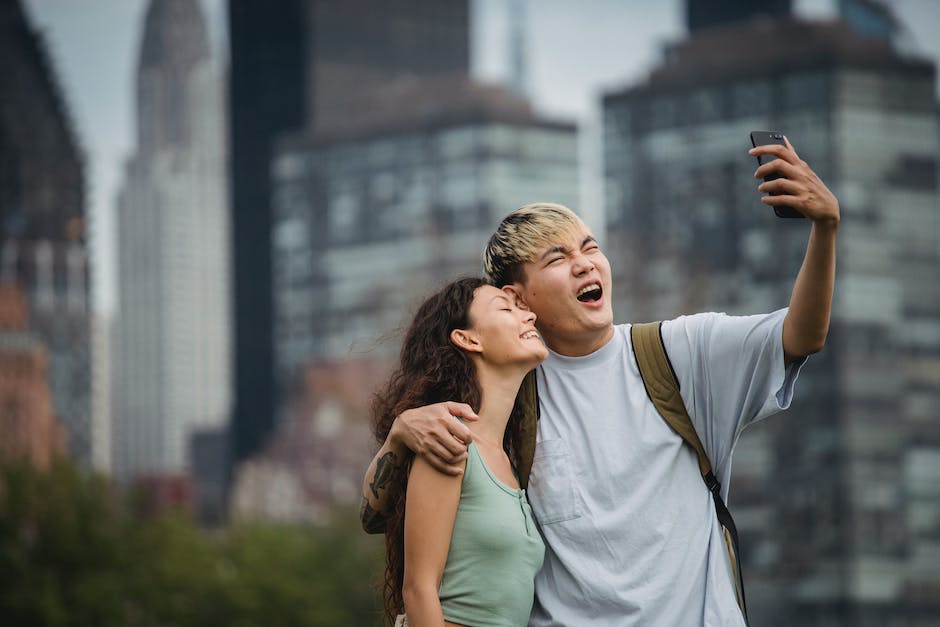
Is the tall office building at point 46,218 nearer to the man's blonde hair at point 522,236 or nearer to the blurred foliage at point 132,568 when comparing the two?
the blurred foliage at point 132,568

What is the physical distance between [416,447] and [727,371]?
101 cm

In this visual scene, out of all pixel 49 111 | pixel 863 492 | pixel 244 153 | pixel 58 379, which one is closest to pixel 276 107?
pixel 244 153

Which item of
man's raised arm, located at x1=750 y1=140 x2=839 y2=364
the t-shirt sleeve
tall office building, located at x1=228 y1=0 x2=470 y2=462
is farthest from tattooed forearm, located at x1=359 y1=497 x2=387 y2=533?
tall office building, located at x1=228 y1=0 x2=470 y2=462

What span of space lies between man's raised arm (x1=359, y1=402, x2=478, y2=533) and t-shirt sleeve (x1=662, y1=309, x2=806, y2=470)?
2.34 ft

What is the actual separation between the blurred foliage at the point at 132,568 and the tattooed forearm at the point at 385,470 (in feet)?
105

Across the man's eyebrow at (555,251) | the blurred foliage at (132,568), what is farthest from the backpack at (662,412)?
the blurred foliage at (132,568)

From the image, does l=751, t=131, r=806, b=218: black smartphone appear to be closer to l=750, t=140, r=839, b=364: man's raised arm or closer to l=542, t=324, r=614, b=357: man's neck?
l=750, t=140, r=839, b=364: man's raised arm

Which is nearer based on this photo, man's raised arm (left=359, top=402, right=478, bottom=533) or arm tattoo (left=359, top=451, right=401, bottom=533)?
man's raised arm (left=359, top=402, right=478, bottom=533)

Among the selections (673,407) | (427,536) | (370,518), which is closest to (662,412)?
(673,407)

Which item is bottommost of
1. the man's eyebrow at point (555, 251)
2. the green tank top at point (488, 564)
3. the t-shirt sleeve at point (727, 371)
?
the green tank top at point (488, 564)

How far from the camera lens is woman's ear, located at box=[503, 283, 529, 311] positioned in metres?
5.65

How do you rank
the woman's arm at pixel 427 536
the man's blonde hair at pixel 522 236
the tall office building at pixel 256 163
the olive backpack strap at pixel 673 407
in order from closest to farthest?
the woman's arm at pixel 427 536, the olive backpack strap at pixel 673 407, the man's blonde hair at pixel 522 236, the tall office building at pixel 256 163

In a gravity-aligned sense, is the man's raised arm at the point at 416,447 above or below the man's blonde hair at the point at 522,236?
below

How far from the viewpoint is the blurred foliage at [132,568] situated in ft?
128
